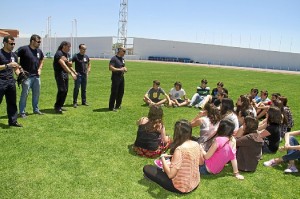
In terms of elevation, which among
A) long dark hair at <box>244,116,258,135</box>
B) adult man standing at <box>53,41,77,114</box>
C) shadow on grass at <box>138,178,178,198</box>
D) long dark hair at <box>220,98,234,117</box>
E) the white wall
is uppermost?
the white wall

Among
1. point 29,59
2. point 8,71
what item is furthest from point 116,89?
point 8,71

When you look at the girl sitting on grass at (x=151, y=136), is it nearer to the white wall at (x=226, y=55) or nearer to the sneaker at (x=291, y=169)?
the sneaker at (x=291, y=169)

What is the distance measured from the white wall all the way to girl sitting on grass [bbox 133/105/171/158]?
209 feet

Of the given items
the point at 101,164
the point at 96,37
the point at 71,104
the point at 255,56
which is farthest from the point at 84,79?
the point at 255,56

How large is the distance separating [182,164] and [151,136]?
1879 millimetres

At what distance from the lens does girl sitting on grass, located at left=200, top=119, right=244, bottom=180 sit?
578 centimetres

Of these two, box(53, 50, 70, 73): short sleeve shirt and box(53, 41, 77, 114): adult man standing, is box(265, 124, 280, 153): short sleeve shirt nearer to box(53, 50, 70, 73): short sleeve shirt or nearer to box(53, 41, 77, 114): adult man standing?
box(53, 41, 77, 114): adult man standing

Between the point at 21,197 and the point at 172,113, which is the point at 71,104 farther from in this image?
the point at 21,197

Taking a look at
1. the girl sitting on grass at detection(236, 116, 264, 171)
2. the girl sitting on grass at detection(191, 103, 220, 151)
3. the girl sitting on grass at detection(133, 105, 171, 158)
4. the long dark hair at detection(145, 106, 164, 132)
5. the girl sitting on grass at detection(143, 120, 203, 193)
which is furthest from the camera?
the girl sitting on grass at detection(191, 103, 220, 151)

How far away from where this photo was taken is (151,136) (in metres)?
6.74

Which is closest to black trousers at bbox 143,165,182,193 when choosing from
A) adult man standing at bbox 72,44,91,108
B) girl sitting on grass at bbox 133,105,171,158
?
girl sitting on grass at bbox 133,105,171,158

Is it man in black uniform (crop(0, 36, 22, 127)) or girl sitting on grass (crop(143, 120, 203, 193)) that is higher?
man in black uniform (crop(0, 36, 22, 127))

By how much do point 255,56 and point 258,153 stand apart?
2731 inches

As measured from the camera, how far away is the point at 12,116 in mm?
8281
